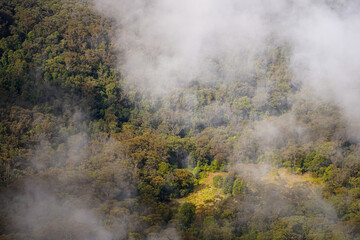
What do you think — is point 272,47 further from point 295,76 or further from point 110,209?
point 110,209

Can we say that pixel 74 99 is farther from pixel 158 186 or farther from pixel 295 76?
pixel 295 76

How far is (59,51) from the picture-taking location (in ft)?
161

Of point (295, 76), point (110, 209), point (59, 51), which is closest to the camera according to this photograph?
point (110, 209)

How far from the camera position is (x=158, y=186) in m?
35.5

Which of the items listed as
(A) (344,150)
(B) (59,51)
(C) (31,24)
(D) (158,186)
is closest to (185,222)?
(D) (158,186)

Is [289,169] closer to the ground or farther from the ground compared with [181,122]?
closer to the ground

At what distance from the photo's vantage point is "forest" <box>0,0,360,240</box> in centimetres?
2912

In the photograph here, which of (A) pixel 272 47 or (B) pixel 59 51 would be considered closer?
(B) pixel 59 51

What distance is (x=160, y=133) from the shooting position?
47.1 meters

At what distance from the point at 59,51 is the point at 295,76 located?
112ft

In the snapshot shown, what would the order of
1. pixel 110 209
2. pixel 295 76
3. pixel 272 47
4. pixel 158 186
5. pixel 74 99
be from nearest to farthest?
pixel 110 209 < pixel 158 186 < pixel 74 99 < pixel 295 76 < pixel 272 47

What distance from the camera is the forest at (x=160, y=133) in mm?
29125

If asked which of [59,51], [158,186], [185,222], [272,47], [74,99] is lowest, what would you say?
[185,222]

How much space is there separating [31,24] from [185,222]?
36.1 metres
